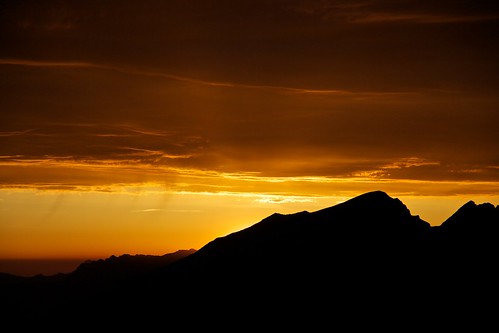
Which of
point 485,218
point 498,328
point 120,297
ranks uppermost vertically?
point 485,218

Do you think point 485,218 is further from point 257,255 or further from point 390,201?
point 257,255

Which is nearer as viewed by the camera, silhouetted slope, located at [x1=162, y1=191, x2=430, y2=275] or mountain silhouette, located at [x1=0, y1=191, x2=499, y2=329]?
mountain silhouette, located at [x1=0, y1=191, x2=499, y2=329]

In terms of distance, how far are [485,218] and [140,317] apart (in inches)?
3431

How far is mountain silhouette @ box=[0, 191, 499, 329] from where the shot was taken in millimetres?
145750

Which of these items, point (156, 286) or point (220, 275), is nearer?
point (220, 275)

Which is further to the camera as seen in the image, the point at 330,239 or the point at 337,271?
the point at 330,239

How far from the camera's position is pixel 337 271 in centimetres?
15800

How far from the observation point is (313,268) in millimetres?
161000

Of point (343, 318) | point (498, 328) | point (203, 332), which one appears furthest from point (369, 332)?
point (203, 332)

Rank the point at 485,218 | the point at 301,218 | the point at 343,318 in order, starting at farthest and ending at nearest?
the point at 301,218, the point at 485,218, the point at 343,318

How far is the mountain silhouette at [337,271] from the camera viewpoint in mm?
145750

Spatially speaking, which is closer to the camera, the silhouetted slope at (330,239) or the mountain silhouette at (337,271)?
the mountain silhouette at (337,271)

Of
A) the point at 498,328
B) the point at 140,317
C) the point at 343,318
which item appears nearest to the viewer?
the point at 498,328

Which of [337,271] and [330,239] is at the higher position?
[330,239]
